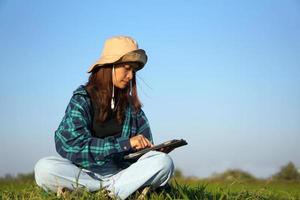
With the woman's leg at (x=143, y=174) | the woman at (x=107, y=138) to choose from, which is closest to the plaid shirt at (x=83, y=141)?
the woman at (x=107, y=138)

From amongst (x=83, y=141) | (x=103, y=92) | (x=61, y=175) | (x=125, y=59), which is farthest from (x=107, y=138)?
(x=125, y=59)

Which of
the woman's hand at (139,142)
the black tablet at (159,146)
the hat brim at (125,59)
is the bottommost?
the black tablet at (159,146)

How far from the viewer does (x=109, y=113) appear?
552 centimetres

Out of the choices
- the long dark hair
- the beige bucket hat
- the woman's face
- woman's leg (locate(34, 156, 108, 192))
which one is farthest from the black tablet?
the beige bucket hat

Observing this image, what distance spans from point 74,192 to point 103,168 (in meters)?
0.47

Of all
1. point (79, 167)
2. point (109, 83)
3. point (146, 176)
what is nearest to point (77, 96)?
point (109, 83)

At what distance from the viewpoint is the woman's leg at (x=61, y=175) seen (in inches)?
200

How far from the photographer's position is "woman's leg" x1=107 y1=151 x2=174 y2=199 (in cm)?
498

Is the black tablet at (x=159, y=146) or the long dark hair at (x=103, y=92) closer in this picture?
the black tablet at (x=159, y=146)

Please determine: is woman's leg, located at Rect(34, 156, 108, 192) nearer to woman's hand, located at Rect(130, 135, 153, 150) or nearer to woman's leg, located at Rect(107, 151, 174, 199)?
woman's leg, located at Rect(107, 151, 174, 199)

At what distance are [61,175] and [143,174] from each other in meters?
0.83

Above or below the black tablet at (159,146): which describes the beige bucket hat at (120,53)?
above

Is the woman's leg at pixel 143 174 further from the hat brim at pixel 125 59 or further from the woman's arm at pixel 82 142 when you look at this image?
the hat brim at pixel 125 59

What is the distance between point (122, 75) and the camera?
5348 mm
